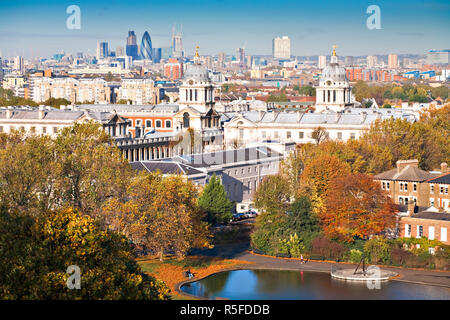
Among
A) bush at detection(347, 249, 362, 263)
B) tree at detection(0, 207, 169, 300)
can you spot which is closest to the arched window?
bush at detection(347, 249, 362, 263)

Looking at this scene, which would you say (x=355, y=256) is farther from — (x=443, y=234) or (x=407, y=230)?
(x=443, y=234)

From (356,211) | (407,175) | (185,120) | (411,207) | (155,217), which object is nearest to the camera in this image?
(155,217)

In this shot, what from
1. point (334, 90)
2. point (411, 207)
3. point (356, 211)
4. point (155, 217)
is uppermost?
point (334, 90)

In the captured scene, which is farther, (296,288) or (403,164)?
(403,164)

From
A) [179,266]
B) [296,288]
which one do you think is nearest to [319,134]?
[179,266]

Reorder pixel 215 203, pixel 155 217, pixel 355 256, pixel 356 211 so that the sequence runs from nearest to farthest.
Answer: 1. pixel 155 217
2. pixel 355 256
3. pixel 356 211
4. pixel 215 203

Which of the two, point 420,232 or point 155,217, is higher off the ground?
point 155,217

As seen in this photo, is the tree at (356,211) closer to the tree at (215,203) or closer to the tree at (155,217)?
the tree at (215,203)
